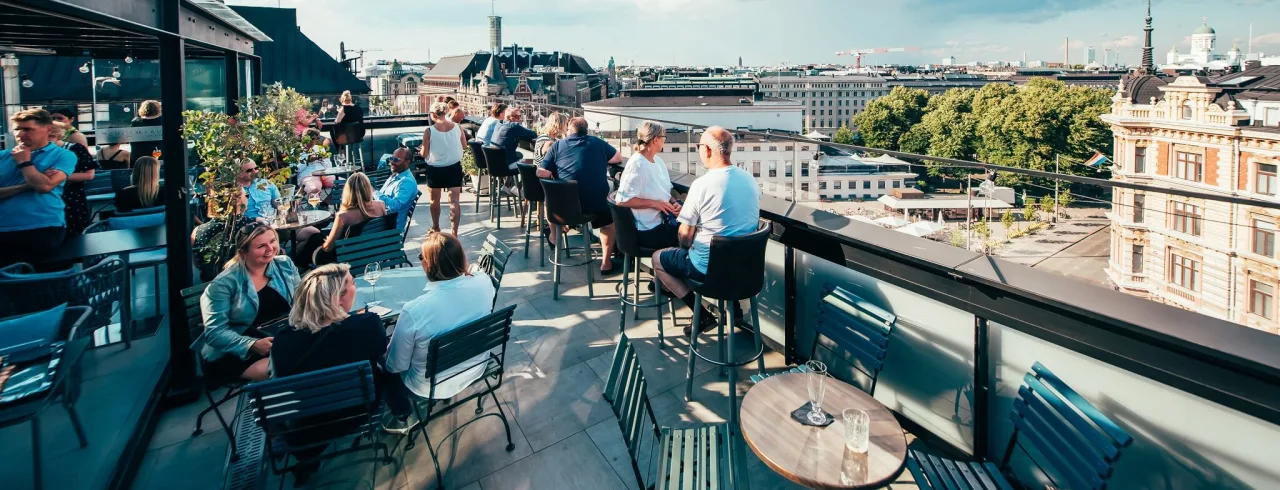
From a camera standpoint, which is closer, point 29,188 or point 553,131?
point 29,188

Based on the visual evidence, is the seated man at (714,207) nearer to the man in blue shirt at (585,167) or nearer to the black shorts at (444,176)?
the man in blue shirt at (585,167)

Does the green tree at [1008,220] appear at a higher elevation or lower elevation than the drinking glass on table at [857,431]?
higher

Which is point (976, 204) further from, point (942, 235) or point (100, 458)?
point (100, 458)

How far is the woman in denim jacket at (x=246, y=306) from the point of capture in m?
3.01

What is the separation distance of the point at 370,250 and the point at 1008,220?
4057mm

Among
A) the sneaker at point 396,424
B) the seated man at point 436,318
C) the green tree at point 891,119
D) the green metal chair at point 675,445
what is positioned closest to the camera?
the green metal chair at point 675,445

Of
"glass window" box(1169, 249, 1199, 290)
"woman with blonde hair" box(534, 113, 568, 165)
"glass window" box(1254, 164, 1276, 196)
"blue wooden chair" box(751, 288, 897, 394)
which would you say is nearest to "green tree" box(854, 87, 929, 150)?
"glass window" box(1254, 164, 1276, 196)

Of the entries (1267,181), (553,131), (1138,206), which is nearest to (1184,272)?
(1138,206)

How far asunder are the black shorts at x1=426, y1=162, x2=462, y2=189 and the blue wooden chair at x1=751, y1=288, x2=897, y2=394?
4762mm

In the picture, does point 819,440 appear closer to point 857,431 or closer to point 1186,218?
point 857,431

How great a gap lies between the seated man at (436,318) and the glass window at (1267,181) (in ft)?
57.7

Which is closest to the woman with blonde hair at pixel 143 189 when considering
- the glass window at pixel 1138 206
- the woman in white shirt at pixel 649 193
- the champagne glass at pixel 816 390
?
the woman in white shirt at pixel 649 193

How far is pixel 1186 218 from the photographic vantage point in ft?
8.16

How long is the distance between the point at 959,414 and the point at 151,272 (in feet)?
16.5
